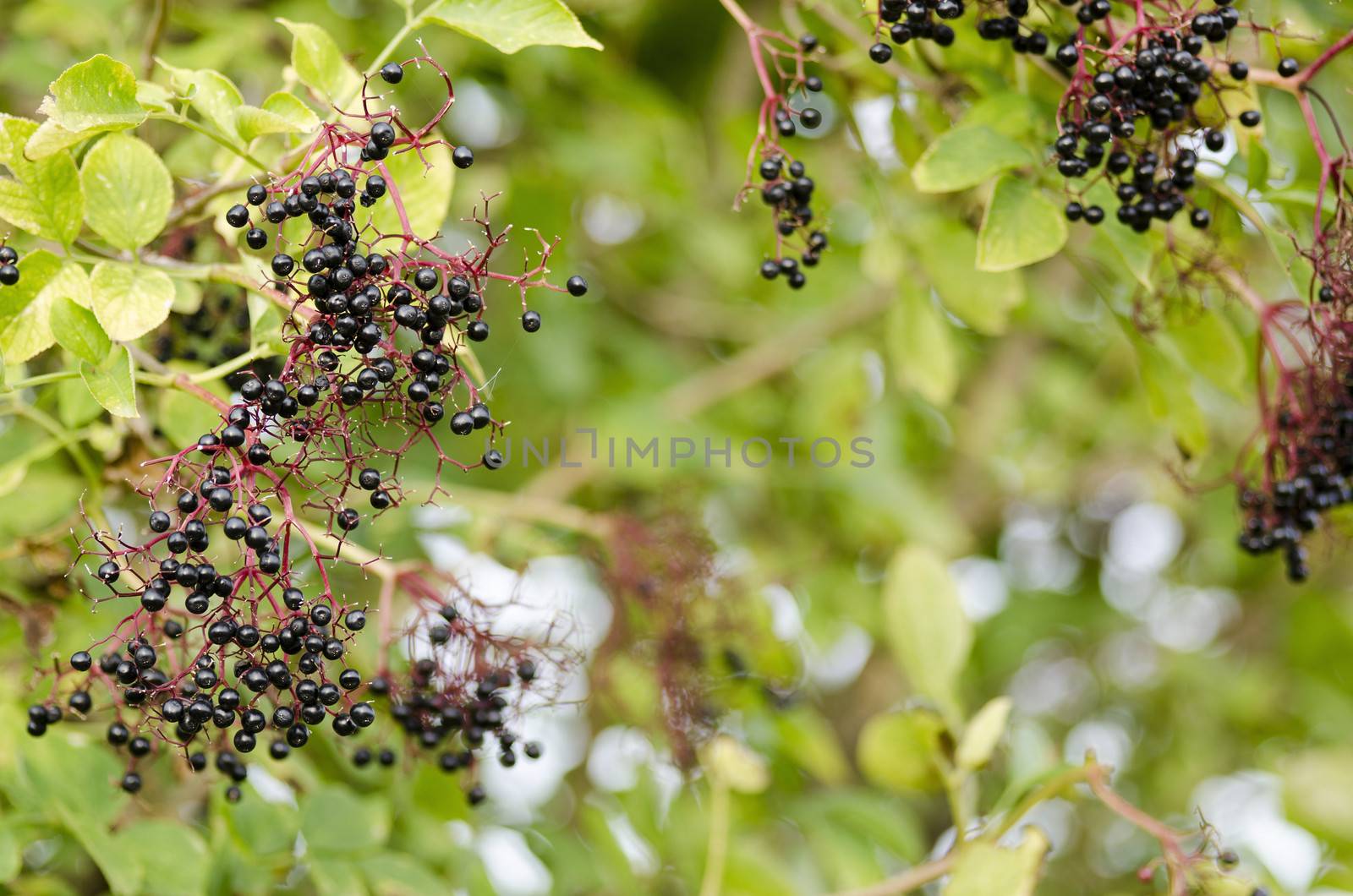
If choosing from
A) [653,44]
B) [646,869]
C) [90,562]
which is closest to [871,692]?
[646,869]

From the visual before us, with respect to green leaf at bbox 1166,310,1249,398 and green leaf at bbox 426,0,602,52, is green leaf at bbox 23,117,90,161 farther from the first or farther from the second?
green leaf at bbox 1166,310,1249,398

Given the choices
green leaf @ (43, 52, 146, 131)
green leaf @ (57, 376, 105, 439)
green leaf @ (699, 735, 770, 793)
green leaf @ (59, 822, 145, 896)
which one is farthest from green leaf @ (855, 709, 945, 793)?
green leaf @ (43, 52, 146, 131)

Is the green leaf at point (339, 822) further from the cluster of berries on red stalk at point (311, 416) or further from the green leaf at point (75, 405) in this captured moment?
the green leaf at point (75, 405)

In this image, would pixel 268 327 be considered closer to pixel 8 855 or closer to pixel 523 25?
pixel 523 25

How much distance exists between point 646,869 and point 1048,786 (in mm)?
706

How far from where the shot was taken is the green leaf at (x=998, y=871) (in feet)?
3.81

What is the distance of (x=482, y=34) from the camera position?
3.21ft

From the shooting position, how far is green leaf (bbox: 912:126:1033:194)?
1.06 m

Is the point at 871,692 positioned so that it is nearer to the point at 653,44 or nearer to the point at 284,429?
the point at 653,44

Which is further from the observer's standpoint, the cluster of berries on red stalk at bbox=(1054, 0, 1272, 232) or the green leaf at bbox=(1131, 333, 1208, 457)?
the green leaf at bbox=(1131, 333, 1208, 457)

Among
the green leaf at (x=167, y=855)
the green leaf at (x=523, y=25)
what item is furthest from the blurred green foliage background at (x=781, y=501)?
the green leaf at (x=523, y=25)

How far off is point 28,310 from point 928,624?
3.56 feet

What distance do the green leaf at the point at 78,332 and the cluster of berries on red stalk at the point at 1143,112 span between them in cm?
82

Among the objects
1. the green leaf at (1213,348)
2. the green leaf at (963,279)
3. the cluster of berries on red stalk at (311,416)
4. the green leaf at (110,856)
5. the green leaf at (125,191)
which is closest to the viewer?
the cluster of berries on red stalk at (311,416)
